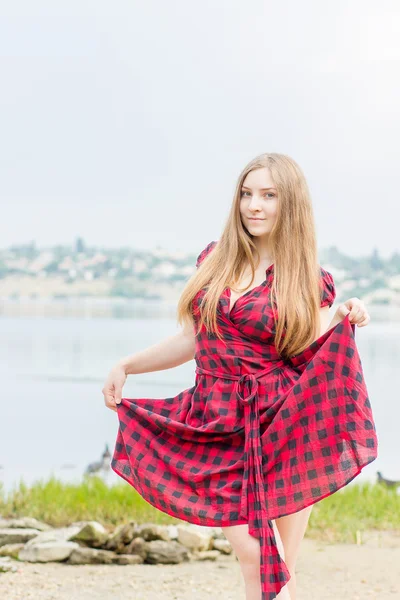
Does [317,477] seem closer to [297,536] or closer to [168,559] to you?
[297,536]

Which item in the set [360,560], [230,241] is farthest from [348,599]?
[230,241]

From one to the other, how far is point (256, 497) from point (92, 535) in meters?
2.08

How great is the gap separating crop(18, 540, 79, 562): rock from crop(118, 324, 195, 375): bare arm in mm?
1736

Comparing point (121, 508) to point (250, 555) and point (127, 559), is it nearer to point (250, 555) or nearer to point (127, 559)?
point (127, 559)

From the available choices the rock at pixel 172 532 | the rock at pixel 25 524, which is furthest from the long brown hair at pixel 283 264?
the rock at pixel 25 524

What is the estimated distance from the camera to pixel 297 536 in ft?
8.80

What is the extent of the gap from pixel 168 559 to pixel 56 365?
1287cm

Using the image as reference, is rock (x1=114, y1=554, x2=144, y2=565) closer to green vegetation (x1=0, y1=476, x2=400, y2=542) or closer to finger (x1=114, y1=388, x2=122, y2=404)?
green vegetation (x1=0, y1=476, x2=400, y2=542)

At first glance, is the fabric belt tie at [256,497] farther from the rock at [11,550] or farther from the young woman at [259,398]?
the rock at [11,550]

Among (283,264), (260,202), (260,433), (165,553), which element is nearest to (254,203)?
(260,202)

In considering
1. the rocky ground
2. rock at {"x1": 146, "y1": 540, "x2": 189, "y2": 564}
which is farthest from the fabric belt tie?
rock at {"x1": 146, "y1": 540, "x2": 189, "y2": 564}

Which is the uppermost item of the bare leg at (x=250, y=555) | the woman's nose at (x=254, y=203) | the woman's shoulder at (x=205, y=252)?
the woman's nose at (x=254, y=203)

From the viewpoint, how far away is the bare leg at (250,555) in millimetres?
2479

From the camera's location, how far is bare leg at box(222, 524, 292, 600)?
97.6 inches
